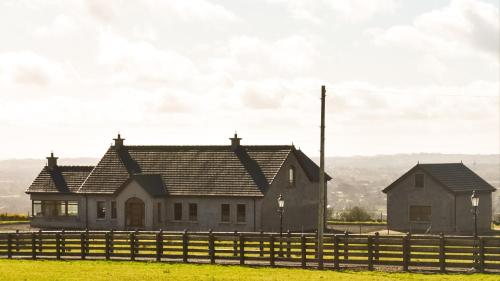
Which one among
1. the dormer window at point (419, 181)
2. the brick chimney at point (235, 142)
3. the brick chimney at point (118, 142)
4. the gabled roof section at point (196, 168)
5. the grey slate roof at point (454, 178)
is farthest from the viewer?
the brick chimney at point (118, 142)

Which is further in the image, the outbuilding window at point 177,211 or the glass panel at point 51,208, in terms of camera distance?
the glass panel at point 51,208

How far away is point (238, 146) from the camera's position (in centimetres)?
6806

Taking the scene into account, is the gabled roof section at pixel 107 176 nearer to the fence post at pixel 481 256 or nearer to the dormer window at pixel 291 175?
the dormer window at pixel 291 175

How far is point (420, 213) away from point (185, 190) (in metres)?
19.6

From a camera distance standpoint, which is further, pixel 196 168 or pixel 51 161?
pixel 51 161

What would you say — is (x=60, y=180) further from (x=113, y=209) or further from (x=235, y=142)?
(x=235, y=142)

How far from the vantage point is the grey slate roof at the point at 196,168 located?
64438 mm

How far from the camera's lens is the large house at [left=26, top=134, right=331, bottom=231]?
2507 inches

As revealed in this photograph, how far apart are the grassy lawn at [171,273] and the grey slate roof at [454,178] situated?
39.5 m

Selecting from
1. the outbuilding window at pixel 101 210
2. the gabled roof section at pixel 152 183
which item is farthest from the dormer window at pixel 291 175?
the outbuilding window at pixel 101 210

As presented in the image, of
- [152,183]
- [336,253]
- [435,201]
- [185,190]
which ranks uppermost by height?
[152,183]

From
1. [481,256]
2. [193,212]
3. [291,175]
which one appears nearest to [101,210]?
[193,212]

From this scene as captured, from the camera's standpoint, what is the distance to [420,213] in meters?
70.8

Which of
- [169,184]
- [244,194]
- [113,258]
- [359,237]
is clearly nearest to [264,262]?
[359,237]
